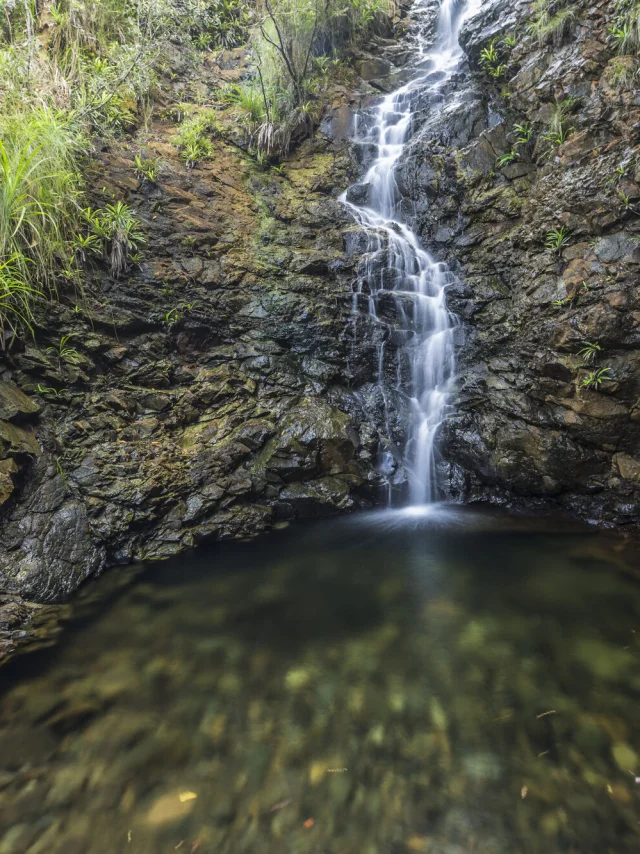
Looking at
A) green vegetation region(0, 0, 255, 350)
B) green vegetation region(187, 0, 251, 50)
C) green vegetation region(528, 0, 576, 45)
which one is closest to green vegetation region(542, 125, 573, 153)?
green vegetation region(528, 0, 576, 45)

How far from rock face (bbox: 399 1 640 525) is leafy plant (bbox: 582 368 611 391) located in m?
0.02

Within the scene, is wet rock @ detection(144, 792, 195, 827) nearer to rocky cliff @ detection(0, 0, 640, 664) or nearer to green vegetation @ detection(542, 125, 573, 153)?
rocky cliff @ detection(0, 0, 640, 664)

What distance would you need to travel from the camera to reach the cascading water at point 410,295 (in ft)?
21.5

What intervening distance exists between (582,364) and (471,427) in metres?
1.65

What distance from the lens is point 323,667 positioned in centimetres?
312

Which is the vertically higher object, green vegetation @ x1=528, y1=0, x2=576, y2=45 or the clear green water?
green vegetation @ x1=528, y1=0, x2=576, y2=45

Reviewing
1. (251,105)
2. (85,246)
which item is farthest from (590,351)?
(251,105)

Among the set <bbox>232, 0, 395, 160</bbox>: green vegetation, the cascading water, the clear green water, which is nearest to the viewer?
the clear green water

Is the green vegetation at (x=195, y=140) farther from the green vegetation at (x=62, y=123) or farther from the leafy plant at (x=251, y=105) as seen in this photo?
the leafy plant at (x=251, y=105)

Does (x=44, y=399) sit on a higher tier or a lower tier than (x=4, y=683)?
higher

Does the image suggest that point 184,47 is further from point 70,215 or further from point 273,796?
point 273,796

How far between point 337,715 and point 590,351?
16.2 ft

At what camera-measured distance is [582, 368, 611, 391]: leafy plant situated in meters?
5.02

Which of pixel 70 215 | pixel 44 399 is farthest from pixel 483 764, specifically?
pixel 70 215
